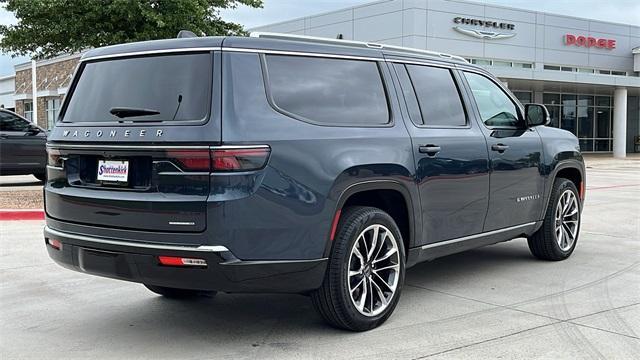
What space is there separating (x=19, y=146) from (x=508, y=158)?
447 inches

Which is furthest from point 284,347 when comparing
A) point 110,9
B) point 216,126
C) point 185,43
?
point 110,9

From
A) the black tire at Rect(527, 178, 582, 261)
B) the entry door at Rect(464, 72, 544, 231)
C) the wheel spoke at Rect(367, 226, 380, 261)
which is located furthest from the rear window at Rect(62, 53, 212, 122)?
the black tire at Rect(527, 178, 582, 261)

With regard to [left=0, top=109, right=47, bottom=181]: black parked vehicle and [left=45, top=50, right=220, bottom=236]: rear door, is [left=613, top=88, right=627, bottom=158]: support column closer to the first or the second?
[left=0, top=109, right=47, bottom=181]: black parked vehicle

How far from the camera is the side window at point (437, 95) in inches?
208

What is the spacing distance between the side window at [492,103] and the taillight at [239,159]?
266 centimetres

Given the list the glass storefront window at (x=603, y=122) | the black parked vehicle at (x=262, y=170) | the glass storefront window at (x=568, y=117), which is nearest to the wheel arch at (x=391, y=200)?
the black parked vehicle at (x=262, y=170)

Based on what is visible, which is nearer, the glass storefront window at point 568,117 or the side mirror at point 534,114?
the side mirror at point 534,114

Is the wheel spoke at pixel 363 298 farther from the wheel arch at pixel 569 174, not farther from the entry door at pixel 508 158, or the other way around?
the wheel arch at pixel 569 174

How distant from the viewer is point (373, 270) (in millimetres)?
4684

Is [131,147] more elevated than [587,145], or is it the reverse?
[587,145]

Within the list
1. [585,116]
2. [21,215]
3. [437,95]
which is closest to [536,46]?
[585,116]

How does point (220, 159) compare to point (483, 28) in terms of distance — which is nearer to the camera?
point (220, 159)

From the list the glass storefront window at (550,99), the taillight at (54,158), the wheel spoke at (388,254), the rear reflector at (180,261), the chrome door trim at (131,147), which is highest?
the glass storefront window at (550,99)

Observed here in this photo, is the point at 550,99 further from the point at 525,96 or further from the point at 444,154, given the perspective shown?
the point at 444,154
